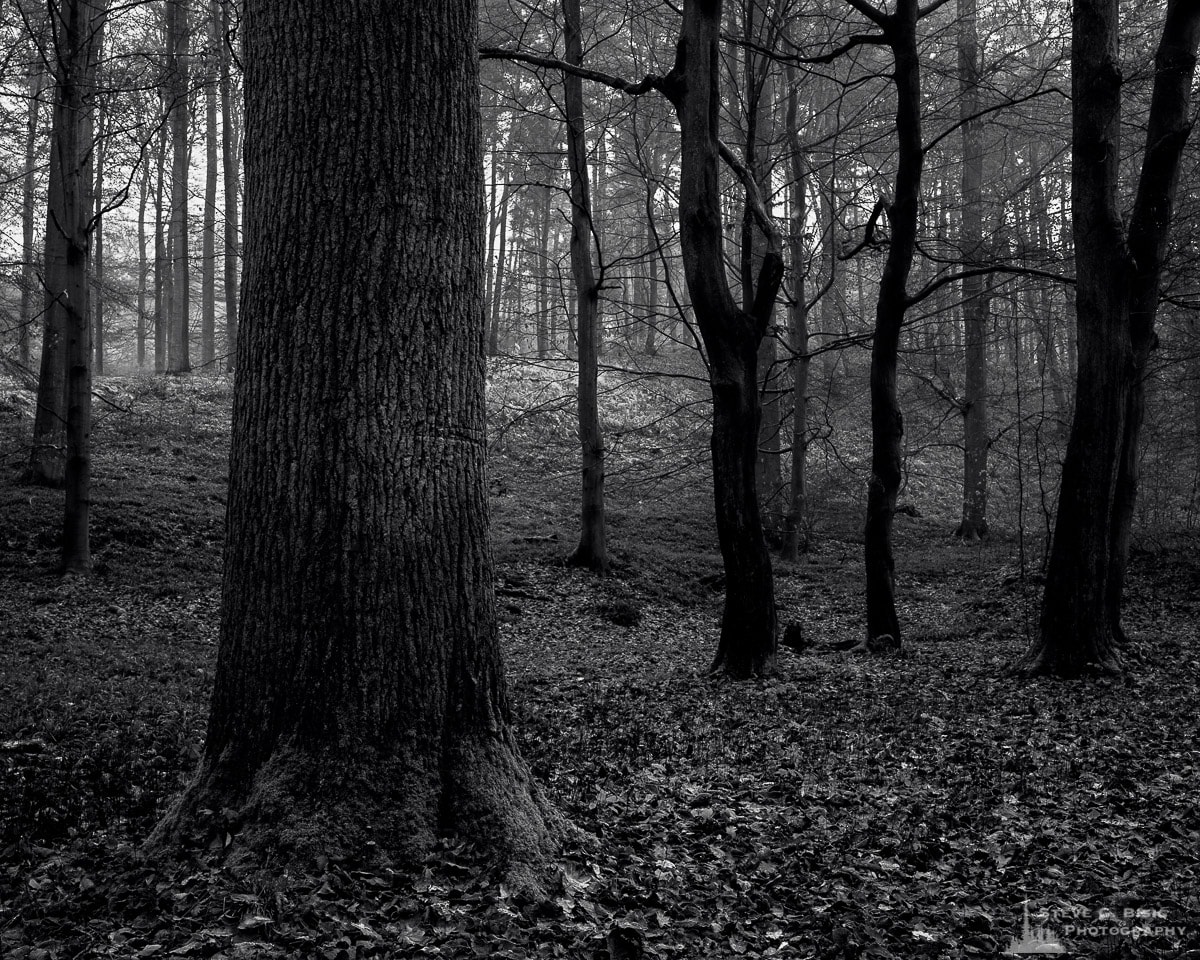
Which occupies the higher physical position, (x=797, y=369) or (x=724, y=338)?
(x=797, y=369)

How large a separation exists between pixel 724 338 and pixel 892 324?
255 centimetres

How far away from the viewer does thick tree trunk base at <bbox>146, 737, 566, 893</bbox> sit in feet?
11.2

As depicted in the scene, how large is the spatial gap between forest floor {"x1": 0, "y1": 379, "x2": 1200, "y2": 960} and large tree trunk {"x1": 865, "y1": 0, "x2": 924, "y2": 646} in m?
1.08

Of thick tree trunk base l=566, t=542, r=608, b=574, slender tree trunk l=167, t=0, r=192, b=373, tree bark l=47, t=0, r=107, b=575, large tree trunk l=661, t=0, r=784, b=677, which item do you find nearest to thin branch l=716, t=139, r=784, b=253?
large tree trunk l=661, t=0, r=784, b=677

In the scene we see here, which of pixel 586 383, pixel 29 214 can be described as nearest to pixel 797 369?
pixel 586 383

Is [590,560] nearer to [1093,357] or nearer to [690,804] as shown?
[1093,357]

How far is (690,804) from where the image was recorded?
4684 mm

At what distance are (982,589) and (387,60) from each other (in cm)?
1515

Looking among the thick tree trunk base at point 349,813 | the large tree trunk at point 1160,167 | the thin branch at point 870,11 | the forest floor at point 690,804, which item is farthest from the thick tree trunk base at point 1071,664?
the thin branch at point 870,11

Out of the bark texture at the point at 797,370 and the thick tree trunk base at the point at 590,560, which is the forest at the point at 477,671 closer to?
the thick tree trunk base at the point at 590,560

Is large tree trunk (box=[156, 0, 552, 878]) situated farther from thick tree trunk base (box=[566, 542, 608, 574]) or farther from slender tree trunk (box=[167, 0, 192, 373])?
slender tree trunk (box=[167, 0, 192, 373])

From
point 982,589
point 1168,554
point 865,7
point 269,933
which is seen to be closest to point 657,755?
point 269,933

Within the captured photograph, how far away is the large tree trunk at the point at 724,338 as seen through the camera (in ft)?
28.8

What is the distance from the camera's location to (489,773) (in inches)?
146
